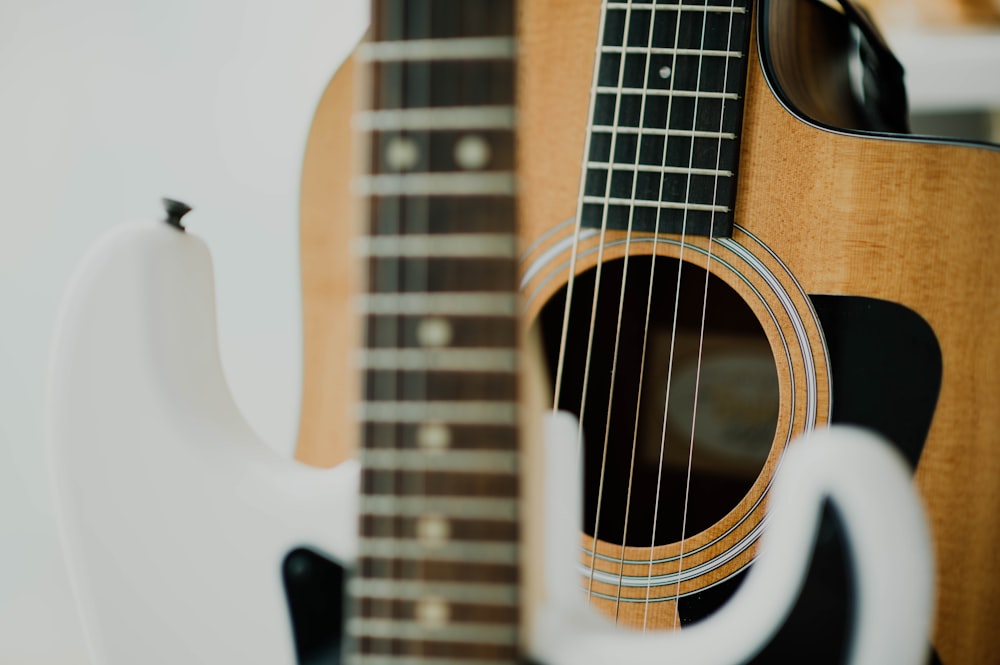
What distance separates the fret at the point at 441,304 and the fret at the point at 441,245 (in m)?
0.02

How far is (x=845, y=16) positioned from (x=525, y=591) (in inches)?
20.5

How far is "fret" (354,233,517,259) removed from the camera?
0.92ft

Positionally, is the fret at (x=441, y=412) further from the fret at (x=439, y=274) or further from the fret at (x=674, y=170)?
the fret at (x=674, y=170)

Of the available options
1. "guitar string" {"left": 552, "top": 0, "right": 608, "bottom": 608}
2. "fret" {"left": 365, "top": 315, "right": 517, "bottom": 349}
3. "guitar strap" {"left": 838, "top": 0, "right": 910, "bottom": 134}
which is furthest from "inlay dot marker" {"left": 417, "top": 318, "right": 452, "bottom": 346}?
"guitar strap" {"left": 838, "top": 0, "right": 910, "bottom": 134}

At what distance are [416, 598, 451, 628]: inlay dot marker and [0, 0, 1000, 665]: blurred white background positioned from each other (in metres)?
0.50

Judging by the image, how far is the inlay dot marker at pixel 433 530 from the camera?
30 centimetres

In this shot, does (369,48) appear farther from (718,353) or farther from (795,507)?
(718,353)

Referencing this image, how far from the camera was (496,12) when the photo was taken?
27cm

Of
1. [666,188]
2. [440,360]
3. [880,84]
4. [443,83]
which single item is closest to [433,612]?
[440,360]

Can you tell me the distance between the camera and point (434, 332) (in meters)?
0.29

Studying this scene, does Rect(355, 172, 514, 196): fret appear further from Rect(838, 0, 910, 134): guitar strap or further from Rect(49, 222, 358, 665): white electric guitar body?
Rect(838, 0, 910, 134): guitar strap

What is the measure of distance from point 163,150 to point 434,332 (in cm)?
61

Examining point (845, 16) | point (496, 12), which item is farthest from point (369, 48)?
point (845, 16)

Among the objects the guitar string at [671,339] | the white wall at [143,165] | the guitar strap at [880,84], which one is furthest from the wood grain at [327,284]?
the guitar strap at [880,84]
